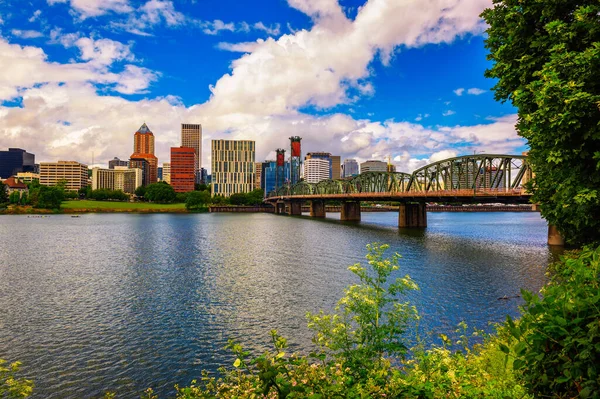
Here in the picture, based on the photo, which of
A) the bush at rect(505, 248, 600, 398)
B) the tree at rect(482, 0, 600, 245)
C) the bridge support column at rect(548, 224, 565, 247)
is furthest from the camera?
the bridge support column at rect(548, 224, 565, 247)

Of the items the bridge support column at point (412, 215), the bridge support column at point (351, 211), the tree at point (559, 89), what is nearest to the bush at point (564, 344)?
the tree at point (559, 89)

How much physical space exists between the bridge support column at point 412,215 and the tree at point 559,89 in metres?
97.2

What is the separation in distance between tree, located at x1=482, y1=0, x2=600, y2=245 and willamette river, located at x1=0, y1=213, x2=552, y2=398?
10697mm

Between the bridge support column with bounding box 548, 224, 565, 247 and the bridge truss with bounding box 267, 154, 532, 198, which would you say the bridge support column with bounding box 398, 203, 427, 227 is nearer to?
the bridge truss with bounding box 267, 154, 532, 198

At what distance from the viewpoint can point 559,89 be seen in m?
17.9

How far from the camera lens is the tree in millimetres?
17875

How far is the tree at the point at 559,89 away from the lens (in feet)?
58.6

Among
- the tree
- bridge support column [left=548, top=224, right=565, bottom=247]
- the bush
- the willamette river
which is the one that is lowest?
the willamette river

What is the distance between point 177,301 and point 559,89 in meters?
31.6

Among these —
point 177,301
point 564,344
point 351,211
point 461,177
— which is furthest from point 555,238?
point 351,211

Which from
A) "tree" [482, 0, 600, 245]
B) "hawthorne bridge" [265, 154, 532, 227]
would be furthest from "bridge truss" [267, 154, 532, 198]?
"tree" [482, 0, 600, 245]

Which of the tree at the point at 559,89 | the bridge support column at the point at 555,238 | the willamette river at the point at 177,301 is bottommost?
the willamette river at the point at 177,301

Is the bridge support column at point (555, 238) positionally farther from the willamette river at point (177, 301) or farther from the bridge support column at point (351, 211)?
the bridge support column at point (351, 211)

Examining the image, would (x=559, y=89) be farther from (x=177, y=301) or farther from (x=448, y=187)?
(x=448, y=187)
